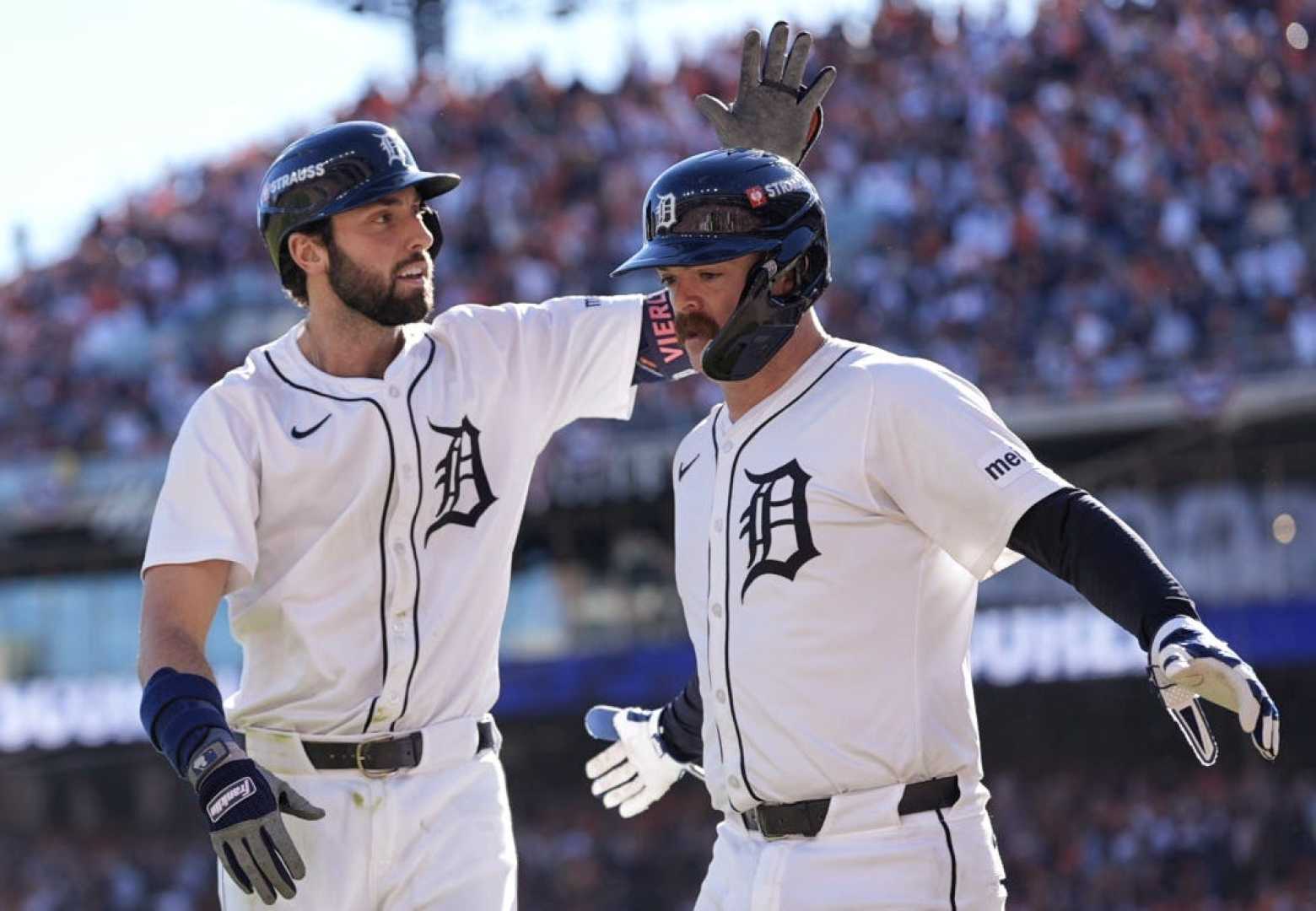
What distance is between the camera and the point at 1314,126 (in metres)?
15.6

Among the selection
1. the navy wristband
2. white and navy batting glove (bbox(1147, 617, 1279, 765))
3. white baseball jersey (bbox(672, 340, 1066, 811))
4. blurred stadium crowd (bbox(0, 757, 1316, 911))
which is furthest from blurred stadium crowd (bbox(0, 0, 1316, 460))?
white and navy batting glove (bbox(1147, 617, 1279, 765))

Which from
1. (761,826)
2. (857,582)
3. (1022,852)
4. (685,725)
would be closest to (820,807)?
(761,826)

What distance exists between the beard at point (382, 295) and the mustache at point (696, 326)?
777 millimetres

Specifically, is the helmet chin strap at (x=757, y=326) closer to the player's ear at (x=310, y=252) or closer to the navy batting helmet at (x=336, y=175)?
the navy batting helmet at (x=336, y=175)


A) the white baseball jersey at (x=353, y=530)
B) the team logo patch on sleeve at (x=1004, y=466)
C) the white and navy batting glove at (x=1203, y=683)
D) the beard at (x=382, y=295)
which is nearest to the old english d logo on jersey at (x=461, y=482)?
the white baseball jersey at (x=353, y=530)

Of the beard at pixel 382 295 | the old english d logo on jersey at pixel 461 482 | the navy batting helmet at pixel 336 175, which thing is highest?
the navy batting helmet at pixel 336 175

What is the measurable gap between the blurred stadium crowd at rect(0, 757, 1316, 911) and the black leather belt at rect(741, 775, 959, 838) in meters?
11.2

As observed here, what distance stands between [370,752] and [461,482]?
594 millimetres

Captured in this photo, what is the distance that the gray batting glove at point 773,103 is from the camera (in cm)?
451

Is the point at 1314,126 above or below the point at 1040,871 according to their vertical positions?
above

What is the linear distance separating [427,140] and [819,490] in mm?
17212

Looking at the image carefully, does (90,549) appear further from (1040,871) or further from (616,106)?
(1040,871)

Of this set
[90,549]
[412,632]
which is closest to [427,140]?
[90,549]

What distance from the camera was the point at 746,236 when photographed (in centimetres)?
375
